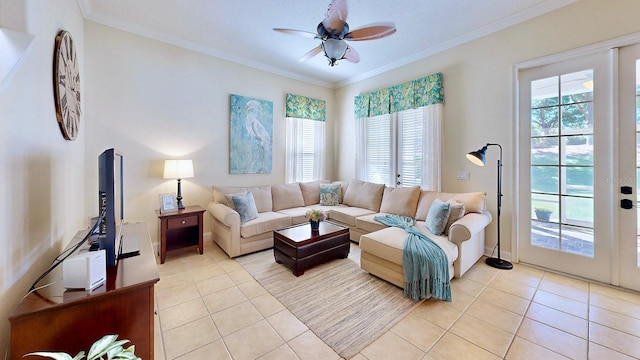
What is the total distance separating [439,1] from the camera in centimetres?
256

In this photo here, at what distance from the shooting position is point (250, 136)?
4.14 metres

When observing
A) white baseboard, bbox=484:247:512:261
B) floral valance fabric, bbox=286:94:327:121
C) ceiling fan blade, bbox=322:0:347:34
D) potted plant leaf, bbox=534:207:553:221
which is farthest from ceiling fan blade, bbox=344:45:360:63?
white baseboard, bbox=484:247:512:261

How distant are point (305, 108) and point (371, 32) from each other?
2.61 m

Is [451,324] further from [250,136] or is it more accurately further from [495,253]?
[250,136]

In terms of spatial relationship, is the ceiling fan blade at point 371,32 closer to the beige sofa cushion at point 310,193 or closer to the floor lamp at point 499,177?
the floor lamp at point 499,177

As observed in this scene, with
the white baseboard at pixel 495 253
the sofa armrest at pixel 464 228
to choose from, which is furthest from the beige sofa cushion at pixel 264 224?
the white baseboard at pixel 495 253

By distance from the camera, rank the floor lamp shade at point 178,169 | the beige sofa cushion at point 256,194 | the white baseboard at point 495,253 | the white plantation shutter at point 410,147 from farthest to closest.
A: the white plantation shutter at point 410,147
the beige sofa cushion at point 256,194
the floor lamp shade at point 178,169
the white baseboard at point 495,253

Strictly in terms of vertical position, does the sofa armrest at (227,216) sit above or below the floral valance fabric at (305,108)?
below

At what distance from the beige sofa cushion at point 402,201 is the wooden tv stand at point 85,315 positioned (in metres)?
3.11

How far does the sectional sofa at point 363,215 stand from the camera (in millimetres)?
2512

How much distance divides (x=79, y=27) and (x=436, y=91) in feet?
14.6

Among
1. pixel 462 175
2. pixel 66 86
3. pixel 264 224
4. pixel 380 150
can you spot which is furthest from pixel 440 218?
pixel 66 86

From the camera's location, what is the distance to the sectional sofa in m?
2.51

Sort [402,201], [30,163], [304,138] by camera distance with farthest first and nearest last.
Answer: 1. [304,138]
2. [402,201]
3. [30,163]
